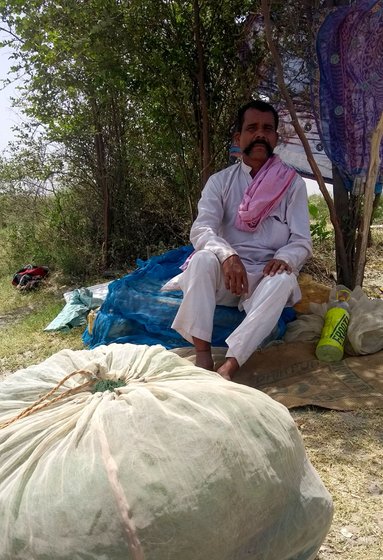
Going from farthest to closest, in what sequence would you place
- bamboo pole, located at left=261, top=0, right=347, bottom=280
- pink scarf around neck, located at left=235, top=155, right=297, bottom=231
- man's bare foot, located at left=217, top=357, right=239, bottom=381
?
bamboo pole, located at left=261, top=0, right=347, bottom=280
pink scarf around neck, located at left=235, top=155, right=297, bottom=231
man's bare foot, located at left=217, top=357, right=239, bottom=381

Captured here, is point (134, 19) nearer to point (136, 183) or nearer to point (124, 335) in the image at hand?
point (124, 335)

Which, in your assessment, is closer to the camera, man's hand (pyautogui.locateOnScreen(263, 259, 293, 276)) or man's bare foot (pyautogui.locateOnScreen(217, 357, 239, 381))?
man's bare foot (pyautogui.locateOnScreen(217, 357, 239, 381))

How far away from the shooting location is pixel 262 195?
341cm

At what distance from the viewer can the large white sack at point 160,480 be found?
120 cm

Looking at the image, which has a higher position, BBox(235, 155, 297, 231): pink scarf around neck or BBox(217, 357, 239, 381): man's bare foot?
BBox(235, 155, 297, 231): pink scarf around neck

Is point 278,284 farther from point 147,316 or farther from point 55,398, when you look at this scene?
point 55,398

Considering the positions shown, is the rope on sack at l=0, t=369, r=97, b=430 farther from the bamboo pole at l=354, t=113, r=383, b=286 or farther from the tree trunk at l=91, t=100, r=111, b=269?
the tree trunk at l=91, t=100, r=111, b=269

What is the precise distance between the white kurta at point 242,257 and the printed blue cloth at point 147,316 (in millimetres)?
208

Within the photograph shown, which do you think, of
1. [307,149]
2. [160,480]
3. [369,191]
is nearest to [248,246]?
[307,149]

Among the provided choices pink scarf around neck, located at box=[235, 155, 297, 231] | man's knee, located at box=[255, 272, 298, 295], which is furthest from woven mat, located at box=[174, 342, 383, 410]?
pink scarf around neck, located at box=[235, 155, 297, 231]

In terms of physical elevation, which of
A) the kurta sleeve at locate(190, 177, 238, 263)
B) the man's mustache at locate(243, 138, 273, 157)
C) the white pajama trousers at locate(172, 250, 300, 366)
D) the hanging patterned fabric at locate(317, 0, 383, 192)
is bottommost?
the white pajama trousers at locate(172, 250, 300, 366)

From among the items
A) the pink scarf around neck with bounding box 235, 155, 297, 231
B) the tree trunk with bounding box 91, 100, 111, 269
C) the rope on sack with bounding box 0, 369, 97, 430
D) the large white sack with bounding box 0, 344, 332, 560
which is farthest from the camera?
the tree trunk with bounding box 91, 100, 111, 269

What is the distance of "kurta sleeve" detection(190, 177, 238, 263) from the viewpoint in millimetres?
3166

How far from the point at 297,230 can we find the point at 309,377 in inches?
36.3
